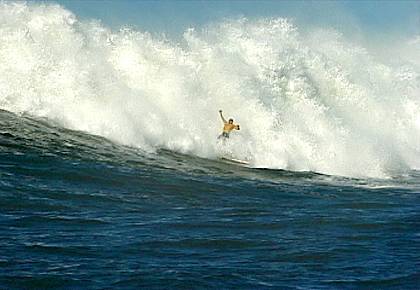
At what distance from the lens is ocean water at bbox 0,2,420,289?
849 cm

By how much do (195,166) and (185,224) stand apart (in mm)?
6737

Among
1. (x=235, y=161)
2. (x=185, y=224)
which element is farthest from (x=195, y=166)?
(x=185, y=224)

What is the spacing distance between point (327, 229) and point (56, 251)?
4.39 meters

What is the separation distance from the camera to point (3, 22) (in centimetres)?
2258

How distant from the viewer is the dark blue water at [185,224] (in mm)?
8000

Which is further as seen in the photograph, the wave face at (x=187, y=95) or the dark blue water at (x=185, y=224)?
the wave face at (x=187, y=95)

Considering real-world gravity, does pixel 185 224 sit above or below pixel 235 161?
below

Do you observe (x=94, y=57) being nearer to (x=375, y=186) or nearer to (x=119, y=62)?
(x=119, y=62)

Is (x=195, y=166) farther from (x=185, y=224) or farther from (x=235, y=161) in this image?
(x=185, y=224)

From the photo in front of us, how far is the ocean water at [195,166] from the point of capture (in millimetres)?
8492

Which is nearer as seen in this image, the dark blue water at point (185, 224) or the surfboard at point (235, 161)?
the dark blue water at point (185, 224)

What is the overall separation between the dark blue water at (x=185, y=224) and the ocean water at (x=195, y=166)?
0.13 ft

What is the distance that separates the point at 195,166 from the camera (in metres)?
17.3

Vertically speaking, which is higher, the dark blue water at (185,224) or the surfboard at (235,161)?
the surfboard at (235,161)
